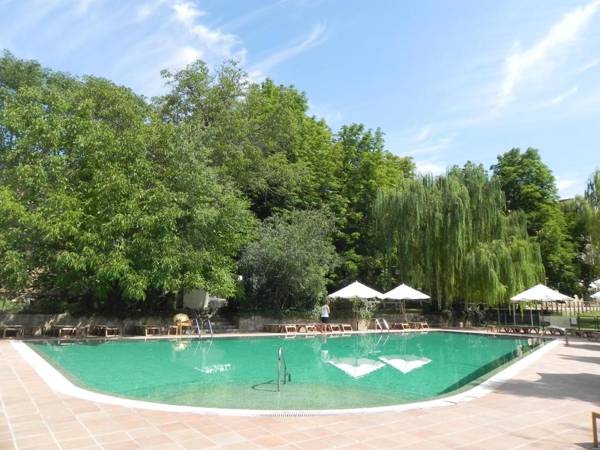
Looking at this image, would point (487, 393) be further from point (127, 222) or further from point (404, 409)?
point (127, 222)

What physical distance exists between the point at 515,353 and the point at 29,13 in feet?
53.8

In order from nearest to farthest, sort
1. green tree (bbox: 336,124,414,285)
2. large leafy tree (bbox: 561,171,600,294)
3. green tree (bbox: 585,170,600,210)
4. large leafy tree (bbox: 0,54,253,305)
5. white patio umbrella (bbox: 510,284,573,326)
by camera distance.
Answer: large leafy tree (bbox: 0,54,253,305), white patio umbrella (bbox: 510,284,573,326), green tree (bbox: 585,170,600,210), large leafy tree (bbox: 561,171,600,294), green tree (bbox: 336,124,414,285)

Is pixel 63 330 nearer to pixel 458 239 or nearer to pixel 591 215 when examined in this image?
pixel 458 239

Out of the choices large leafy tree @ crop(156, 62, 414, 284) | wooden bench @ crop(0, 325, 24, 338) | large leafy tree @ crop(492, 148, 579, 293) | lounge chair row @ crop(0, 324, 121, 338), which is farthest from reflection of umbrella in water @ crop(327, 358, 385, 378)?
large leafy tree @ crop(492, 148, 579, 293)

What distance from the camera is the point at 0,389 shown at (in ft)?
24.6

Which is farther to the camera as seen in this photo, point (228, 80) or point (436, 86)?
point (228, 80)

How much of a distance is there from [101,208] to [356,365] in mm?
10613

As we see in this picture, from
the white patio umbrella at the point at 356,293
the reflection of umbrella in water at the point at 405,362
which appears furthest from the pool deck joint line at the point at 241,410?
the white patio umbrella at the point at 356,293

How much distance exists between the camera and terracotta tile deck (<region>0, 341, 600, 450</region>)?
4902 millimetres

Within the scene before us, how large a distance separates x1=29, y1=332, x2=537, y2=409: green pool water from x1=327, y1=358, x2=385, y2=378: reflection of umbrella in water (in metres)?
0.02

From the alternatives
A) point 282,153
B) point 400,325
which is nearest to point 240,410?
point 400,325

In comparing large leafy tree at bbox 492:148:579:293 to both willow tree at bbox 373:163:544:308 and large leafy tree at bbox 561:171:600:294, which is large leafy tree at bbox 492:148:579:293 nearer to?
large leafy tree at bbox 561:171:600:294

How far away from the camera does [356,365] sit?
41.5 ft

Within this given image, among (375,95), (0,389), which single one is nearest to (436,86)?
(375,95)
